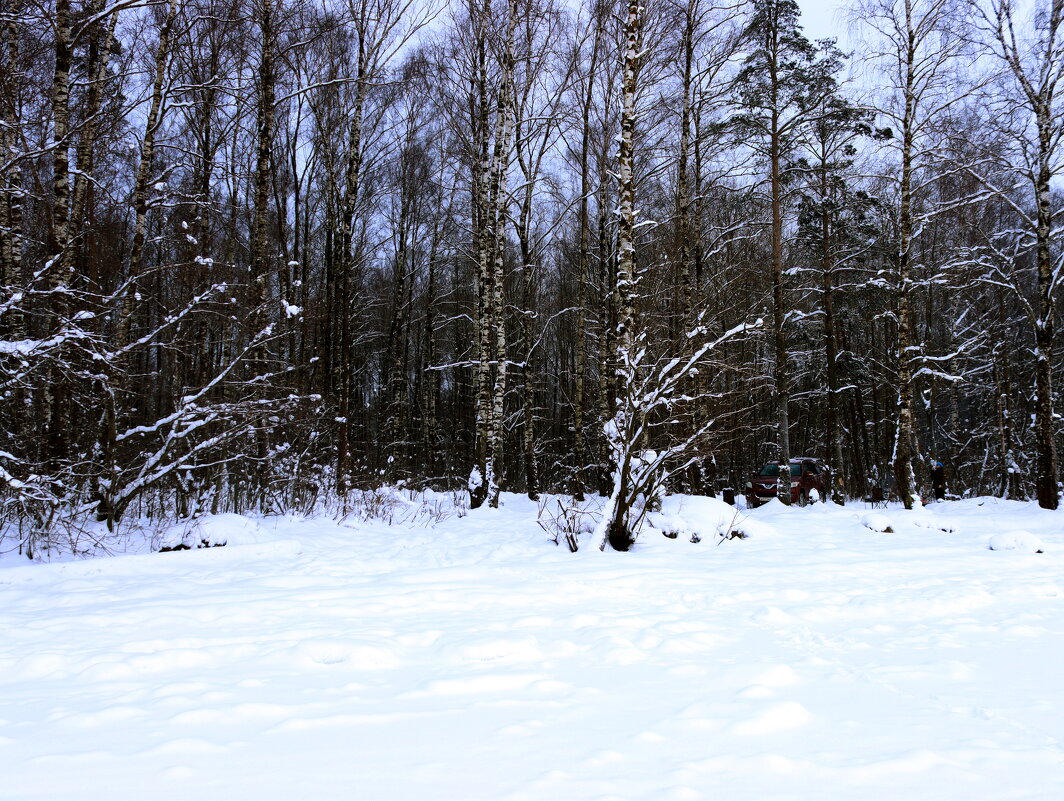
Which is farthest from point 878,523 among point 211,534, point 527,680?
point 211,534

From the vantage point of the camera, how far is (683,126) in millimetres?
14141

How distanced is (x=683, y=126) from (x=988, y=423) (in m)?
17.9

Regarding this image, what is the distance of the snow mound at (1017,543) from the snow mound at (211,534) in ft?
30.4

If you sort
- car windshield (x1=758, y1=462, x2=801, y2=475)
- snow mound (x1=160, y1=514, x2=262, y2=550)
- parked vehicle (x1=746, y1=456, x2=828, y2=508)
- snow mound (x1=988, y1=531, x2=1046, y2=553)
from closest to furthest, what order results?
1. snow mound (x1=160, y1=514, x2=262, y2=550)
2. snow mound (x1=988, y1=531, x2=1046, y2=553)
3. parked vehicle (x1=746, y1=456, x2=828, y2=508)
4. car windshield (x1=758, y1=462, x2=801, y2=475)

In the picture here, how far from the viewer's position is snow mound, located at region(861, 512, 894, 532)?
1005 centimetres

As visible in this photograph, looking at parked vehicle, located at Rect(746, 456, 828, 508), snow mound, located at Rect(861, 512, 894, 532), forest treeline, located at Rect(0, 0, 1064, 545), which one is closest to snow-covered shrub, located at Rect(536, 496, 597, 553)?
forest treeline, located at Rect(0, 0, 1064, 545)

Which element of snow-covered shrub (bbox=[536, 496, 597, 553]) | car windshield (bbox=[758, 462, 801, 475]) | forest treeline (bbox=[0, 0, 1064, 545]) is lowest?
snow-covered shrub (bbox=[536, 496, 597, 553])

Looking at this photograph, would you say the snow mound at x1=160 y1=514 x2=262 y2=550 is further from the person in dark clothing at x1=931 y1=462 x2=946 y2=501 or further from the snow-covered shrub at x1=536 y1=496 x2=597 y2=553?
the person in dark clothing at x1=931 y1=462 x2=946 y2=501

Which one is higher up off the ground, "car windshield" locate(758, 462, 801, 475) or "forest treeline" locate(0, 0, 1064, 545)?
"forest treeline" locate(0, 0, 1064, 545)

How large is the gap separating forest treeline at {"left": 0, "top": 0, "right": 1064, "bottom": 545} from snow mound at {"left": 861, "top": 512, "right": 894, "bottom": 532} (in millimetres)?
3000

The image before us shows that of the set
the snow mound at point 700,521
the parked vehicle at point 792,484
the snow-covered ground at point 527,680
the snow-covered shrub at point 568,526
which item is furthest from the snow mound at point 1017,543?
the parked vehicle at point 792,484

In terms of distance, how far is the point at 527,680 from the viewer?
11.1 ft

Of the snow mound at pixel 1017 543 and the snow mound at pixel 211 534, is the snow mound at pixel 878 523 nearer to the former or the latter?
the snow mound at pixel 1017 543

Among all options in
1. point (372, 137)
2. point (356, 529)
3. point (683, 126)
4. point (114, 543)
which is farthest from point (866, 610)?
point (372, 137)
